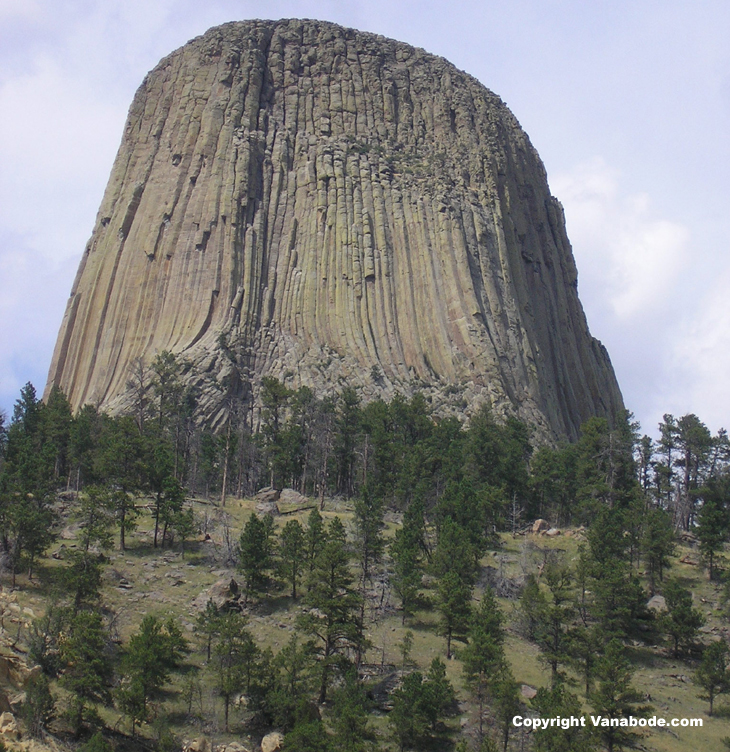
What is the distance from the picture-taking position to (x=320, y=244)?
90.4m

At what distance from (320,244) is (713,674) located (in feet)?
191

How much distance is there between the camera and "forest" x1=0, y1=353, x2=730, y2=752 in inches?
1364

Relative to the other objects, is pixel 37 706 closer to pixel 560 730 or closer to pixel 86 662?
pixel 86 662

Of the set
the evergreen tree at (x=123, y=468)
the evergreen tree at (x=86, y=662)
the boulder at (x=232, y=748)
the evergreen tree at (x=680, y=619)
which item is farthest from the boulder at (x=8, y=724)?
the evergreen tree at (x=680, y=619)

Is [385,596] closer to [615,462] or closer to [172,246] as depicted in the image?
[615,462]

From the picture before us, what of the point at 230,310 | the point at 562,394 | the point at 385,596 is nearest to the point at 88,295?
the point at 230,310

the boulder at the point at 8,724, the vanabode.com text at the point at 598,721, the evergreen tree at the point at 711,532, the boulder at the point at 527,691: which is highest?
the evergreen tree at the point at 711,532

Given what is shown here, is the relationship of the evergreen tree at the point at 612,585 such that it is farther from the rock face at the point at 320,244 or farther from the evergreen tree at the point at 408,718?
the rock face at the point at 320,244

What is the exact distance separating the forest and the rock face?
12407mm

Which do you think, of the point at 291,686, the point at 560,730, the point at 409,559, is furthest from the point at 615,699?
the point at 291,686

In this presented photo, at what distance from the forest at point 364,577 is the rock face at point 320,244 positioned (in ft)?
40.7

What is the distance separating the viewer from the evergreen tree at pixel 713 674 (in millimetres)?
40537

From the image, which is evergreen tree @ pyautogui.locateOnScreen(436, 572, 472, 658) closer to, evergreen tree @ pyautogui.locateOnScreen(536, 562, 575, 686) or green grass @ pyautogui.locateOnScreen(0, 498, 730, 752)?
green grass @ pyautogui.locateOnScreen(0, 498, 730, 752)

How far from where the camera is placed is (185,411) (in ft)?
237
